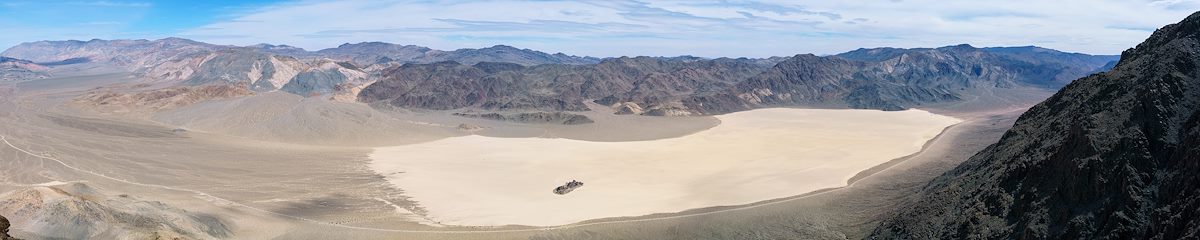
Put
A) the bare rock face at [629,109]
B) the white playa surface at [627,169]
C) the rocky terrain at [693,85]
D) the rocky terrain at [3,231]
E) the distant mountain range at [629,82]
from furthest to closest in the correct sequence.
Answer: the distant mountain range at [629,82]
the rocky terrain at [693,85]
the bare rock face at [629,109]
the white playa surface at [627,169]
the rocky terrain at [3,231]

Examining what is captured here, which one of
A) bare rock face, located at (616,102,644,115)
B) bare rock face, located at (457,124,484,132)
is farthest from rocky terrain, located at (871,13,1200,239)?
bare rock face, located at (616,102,644,115)

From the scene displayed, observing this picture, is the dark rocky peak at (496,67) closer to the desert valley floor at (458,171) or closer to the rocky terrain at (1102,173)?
the desert valley floor at (458,171)

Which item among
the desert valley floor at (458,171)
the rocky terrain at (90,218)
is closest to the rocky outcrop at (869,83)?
the desert valley floor at (458,171)

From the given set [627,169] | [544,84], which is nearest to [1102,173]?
[627,169]

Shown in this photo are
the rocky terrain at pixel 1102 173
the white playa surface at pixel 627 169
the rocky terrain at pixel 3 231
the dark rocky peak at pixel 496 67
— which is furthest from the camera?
the dark rocky peak at pixel 496 67

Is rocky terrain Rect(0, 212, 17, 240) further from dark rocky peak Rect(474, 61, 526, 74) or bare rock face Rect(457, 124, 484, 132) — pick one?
dark rocky peak Rect(474, 61, 526, 74)

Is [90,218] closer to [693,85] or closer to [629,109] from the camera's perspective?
[629,109]
